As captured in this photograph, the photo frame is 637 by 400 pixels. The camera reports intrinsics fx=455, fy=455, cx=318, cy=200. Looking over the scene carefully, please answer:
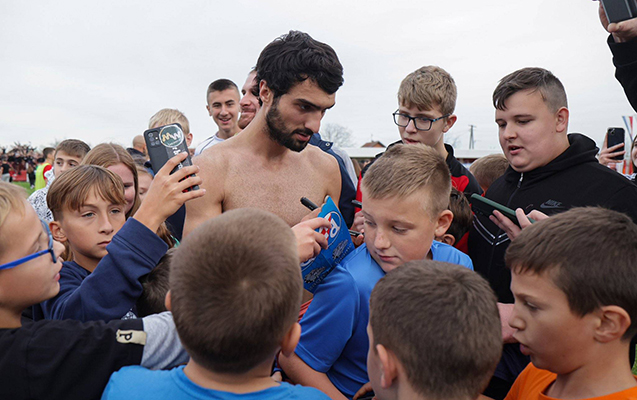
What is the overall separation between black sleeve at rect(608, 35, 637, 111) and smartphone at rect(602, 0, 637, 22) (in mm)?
140

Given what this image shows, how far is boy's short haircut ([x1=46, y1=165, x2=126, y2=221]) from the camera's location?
254cm

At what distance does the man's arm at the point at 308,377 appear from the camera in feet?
6.67

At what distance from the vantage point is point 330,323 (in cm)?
202

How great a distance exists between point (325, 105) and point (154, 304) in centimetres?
165

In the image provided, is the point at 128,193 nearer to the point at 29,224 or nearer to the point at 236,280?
the point at 29,224

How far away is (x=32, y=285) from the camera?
5.57ft

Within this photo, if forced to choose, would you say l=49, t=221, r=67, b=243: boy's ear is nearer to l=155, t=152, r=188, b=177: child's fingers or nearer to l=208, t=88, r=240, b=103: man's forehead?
l=155, t=152, r=188, b=177: child's fingers

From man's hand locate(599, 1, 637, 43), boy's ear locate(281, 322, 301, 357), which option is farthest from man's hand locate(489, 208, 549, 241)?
boy's ear locate(281, 322, 301, 357)

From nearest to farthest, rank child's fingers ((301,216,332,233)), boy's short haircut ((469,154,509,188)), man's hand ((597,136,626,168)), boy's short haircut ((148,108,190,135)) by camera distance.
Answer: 1. child's fingers ((301,216,332,233))
2. boy's short haircut ((469,154,509,188))
3. man's hand ((597,136,626,168))
4. boy's short haircut ((148,108,190,135))

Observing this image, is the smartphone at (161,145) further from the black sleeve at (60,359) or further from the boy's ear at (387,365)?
the boy's ear at (387,365)

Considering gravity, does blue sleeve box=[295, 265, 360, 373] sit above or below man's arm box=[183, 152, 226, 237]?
below

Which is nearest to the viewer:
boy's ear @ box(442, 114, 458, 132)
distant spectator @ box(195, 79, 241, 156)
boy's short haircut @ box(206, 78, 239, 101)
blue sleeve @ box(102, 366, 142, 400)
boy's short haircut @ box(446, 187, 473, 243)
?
blue sleeve @ box(102, 366, 142, 400)

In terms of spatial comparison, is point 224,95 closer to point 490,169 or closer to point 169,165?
point 490,169

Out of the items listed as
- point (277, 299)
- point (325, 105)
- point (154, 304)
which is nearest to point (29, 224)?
point (154, 304)
